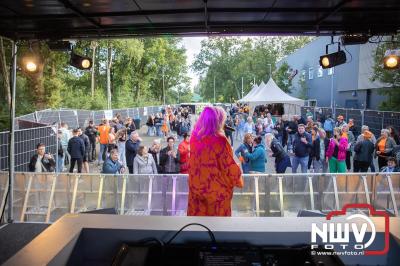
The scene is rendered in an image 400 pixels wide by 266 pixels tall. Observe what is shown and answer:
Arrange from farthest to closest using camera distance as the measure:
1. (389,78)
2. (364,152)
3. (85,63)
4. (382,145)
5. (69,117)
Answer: (69,117)
(389,78)
(382,145)
(364,152)
(85,63)

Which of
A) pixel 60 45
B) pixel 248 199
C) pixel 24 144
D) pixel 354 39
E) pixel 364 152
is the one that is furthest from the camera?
pixel 24 144

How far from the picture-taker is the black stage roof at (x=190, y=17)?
16.4 ft

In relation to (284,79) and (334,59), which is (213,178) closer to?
(334,59)

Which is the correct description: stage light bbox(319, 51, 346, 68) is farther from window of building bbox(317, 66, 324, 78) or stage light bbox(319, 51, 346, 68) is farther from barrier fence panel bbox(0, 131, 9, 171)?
window of building bbox(317, 66, 324, 78)

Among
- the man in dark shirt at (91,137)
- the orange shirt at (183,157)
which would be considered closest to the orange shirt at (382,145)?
the orange shirt at (183,157)

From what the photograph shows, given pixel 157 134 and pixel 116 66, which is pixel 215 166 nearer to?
pixel 157 134

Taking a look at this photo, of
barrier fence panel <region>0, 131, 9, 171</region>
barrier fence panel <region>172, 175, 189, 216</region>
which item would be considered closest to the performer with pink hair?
barrier fence panel <region>172, 175, 189, 216</region>

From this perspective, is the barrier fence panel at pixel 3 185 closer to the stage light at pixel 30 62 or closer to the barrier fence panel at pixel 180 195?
the stage light at pixel 30 62

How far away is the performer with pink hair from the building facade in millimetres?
17343

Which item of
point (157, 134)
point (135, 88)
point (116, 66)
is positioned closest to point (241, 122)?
point (157, 134)

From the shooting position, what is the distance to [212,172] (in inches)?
142

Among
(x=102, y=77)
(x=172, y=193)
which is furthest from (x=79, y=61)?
(x=102, y=77)

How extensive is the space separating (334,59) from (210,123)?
462cm

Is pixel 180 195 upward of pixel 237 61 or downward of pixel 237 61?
downward
